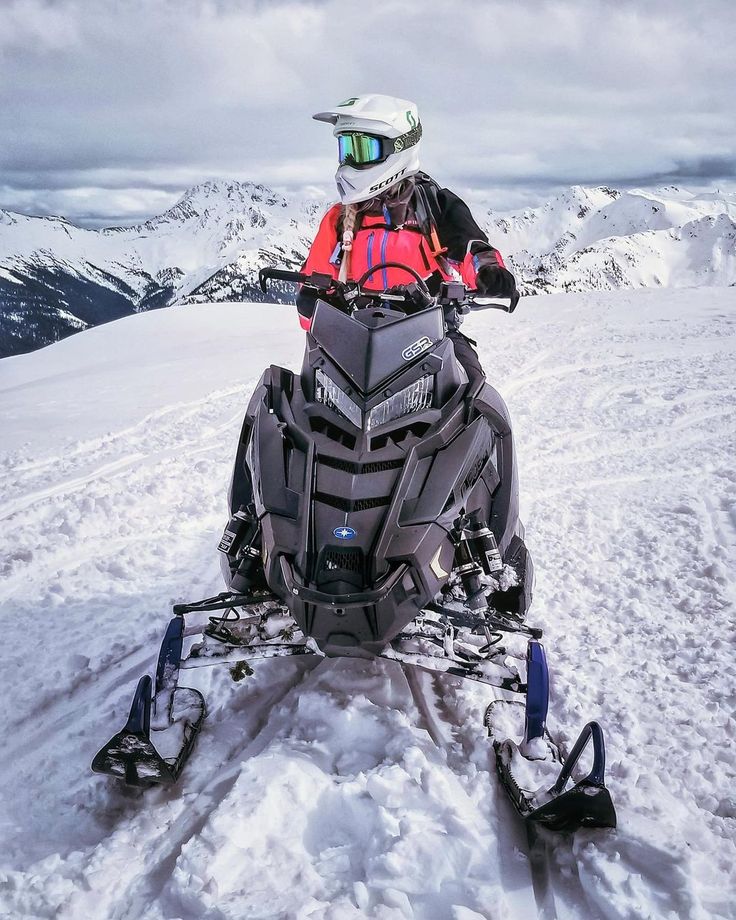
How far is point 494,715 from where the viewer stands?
2666mm

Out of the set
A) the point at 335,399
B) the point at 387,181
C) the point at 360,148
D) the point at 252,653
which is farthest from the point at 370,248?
the point at 252,653

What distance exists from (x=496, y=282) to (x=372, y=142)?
102cm

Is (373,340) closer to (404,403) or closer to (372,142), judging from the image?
(404,403)

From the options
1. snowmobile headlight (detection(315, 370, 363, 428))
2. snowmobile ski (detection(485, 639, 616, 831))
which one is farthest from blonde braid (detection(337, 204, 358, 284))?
snowmobile ski (detection(485, 639, 616, 831))

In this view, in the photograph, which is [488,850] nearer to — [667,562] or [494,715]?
[494,715]

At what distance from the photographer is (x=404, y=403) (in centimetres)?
255

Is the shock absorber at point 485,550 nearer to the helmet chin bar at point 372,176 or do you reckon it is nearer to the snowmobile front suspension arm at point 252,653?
the snowmobile front suspension arm at point 252,653

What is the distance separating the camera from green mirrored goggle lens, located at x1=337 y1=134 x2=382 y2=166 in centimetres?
355

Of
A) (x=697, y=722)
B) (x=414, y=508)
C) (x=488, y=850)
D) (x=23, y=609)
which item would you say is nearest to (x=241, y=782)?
(x=488, y=850)

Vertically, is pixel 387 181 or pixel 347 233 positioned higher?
pixel 387 181

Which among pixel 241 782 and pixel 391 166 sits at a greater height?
pixel 391 166

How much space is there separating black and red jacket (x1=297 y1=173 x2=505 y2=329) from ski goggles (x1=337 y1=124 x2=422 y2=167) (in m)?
0.26

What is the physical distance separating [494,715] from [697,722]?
0.82m

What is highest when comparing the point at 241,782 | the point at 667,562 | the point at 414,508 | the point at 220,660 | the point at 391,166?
the point at 391,166
